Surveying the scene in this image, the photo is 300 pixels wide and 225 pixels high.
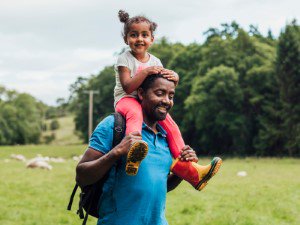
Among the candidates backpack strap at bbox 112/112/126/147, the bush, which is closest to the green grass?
the bush

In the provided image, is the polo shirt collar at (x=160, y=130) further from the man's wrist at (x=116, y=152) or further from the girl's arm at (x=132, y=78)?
the man's wrist at (x=116, y=152)

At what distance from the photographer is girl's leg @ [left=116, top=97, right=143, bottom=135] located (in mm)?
3330

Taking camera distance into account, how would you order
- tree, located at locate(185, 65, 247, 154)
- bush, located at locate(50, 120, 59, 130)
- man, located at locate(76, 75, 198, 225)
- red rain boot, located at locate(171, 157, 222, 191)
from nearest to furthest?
A: 1. man, located at locate(76, 75, 198, 225)
2. red rain boot, located at locate(171, 157, 222, 191)
3. tree, located at locate(185, 65, 247, 154)
4. bush, located at locate(50, 120, 59, 130)

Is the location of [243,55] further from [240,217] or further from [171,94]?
[171,94]

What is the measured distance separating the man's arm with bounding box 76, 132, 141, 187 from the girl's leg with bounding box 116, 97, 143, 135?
0.23 m

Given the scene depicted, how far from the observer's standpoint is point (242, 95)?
4466 cm

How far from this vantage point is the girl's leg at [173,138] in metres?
3.64

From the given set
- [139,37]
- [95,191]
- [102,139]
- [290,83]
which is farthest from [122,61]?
[290,83]

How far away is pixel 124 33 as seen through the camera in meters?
4.05

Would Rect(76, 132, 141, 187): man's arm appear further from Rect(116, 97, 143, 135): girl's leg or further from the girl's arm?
the girl's arm

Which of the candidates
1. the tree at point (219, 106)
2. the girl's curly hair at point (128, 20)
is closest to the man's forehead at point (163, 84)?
the girl's curly hair at point (128, 20)

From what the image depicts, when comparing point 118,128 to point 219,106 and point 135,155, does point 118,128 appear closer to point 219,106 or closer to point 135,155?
point 135,155

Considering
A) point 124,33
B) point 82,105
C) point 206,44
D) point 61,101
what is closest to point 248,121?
point 206,44

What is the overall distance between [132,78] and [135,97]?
0.21 m
